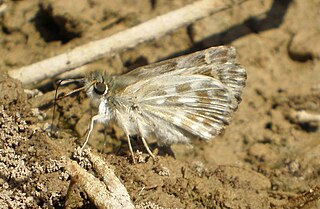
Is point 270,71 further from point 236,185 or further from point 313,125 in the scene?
point 236,185

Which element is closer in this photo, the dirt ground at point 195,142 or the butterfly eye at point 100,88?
the dirt ground at point 195,142

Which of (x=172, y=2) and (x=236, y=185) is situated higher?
(x=172, y=2)

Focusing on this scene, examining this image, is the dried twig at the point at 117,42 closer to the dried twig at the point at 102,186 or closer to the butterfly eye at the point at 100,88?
the butterfly eye at the point at 100,88

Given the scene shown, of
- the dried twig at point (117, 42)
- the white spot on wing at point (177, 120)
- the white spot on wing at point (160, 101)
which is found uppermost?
the dried twig at point (117, 42)

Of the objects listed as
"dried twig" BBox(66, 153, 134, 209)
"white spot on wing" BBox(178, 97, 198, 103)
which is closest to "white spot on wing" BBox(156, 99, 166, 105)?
"white spot on wing" BBox(178, 97, 198, 103)

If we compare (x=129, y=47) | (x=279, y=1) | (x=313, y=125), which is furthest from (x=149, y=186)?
(x=279, y=1)

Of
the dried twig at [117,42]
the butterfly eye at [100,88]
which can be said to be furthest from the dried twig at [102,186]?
the dried twig at [117,42]

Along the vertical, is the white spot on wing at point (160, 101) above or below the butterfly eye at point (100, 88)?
below

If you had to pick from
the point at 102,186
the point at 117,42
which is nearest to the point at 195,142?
the point at 117,42
